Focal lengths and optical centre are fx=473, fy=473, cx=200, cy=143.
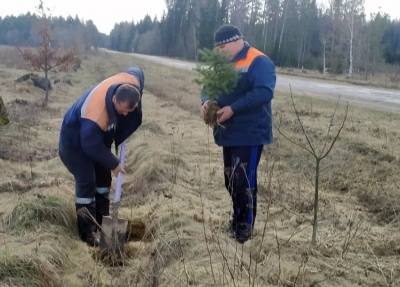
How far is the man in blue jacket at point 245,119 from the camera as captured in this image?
3941 mm

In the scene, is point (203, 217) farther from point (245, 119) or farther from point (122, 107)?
point (122, 107)

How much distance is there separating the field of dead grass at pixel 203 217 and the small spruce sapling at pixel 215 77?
84cm

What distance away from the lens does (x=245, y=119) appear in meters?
4.04

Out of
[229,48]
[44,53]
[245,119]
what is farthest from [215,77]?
[44,53]

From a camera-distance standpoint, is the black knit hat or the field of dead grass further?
the black knit hat

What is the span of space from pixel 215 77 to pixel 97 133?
3.62 ft

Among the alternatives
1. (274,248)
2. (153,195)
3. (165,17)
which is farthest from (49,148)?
(165,17)

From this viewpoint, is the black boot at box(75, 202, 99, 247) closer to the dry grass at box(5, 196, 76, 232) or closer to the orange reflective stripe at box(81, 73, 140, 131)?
the dry grass at box(5, 196, 76, 232)

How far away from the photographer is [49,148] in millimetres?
8258

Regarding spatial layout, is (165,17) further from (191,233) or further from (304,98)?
(191,233)

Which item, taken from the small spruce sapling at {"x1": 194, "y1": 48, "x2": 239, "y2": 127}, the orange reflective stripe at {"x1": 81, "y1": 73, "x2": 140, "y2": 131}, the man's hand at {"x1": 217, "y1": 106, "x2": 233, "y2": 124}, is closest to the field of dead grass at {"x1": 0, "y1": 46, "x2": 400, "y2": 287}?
the man's hand at {"x1": 217, "y1": 106, "x2": 233, "y2": 124}

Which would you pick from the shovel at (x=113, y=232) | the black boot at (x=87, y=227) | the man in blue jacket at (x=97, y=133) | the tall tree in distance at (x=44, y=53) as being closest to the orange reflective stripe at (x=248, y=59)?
the man in blue jacket at (x=97, y=133)

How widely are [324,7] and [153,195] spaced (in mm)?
56917

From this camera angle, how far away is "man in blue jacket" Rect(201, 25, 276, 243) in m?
3.94
